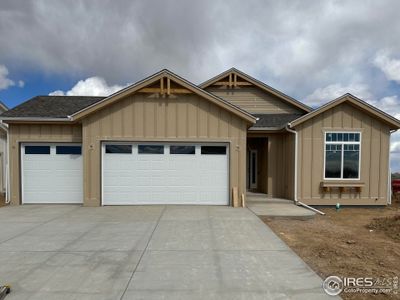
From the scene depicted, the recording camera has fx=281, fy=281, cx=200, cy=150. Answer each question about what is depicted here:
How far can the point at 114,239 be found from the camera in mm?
6262

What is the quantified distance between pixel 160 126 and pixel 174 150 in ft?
3.50

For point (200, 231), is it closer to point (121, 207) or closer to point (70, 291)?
point (70, 291)

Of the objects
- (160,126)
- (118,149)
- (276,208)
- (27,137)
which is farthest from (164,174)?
(27,137)

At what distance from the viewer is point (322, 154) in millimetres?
11320

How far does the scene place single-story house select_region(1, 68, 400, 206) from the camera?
10.6 m

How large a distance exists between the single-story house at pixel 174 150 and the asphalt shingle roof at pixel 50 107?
0.10m

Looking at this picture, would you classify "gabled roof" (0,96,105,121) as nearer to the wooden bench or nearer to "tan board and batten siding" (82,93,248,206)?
"tan board and batten siding" (82,93,248,206)

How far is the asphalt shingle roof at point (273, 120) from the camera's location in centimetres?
1274

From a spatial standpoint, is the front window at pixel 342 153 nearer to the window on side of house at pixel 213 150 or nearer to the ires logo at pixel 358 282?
the window on side of house at pixel 213 150

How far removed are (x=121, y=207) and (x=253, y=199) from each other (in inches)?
219

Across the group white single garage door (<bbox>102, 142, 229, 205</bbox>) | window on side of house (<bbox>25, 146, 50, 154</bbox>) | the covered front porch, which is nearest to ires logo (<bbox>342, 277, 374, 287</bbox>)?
white single garage door (<bbox>102, 142, 229, 205</bbox>)

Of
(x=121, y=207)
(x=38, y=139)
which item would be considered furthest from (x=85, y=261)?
(x=38, y=139)

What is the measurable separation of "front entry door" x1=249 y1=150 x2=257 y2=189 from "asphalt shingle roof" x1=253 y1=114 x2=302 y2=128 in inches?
76.8

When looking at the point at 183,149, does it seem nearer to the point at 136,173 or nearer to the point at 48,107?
the point at 136,173
